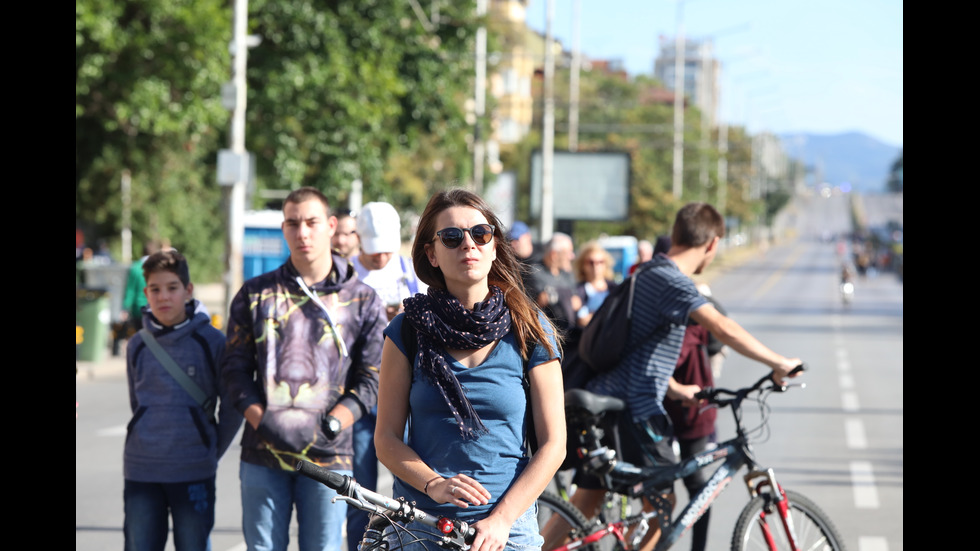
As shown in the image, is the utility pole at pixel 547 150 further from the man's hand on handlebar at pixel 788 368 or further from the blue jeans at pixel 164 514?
the blue jeans at pixel 164 514

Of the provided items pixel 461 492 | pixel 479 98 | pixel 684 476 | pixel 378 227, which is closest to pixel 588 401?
pixel 684 476

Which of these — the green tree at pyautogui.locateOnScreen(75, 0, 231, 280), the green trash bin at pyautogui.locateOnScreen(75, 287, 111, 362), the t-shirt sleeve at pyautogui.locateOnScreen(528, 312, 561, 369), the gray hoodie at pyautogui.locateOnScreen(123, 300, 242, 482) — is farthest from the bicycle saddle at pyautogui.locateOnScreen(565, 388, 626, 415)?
the green trash bin at pyautogui.locateOnScreen(75, 287, 111, 362)

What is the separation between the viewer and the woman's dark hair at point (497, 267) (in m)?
3.35

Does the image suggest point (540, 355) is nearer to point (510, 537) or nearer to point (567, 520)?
point (510, 537)

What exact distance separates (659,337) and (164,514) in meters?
2.09

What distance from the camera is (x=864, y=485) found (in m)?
9.36

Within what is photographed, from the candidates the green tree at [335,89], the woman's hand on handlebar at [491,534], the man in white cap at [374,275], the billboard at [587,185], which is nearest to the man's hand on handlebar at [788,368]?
the man in white cap at [374,275]

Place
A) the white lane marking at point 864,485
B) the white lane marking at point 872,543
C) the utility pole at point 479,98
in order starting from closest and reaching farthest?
the white lane marking at point 872,543, the white lane marking at point 864,485, the utility pole at point 479,98

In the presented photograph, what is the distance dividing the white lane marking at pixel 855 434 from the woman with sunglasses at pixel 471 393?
333 inches

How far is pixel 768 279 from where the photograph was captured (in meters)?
69.8

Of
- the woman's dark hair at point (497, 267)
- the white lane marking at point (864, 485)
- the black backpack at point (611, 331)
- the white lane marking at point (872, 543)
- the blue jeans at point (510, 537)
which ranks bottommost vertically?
the white lane marking at point (864, 485)

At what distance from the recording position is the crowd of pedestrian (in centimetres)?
330
